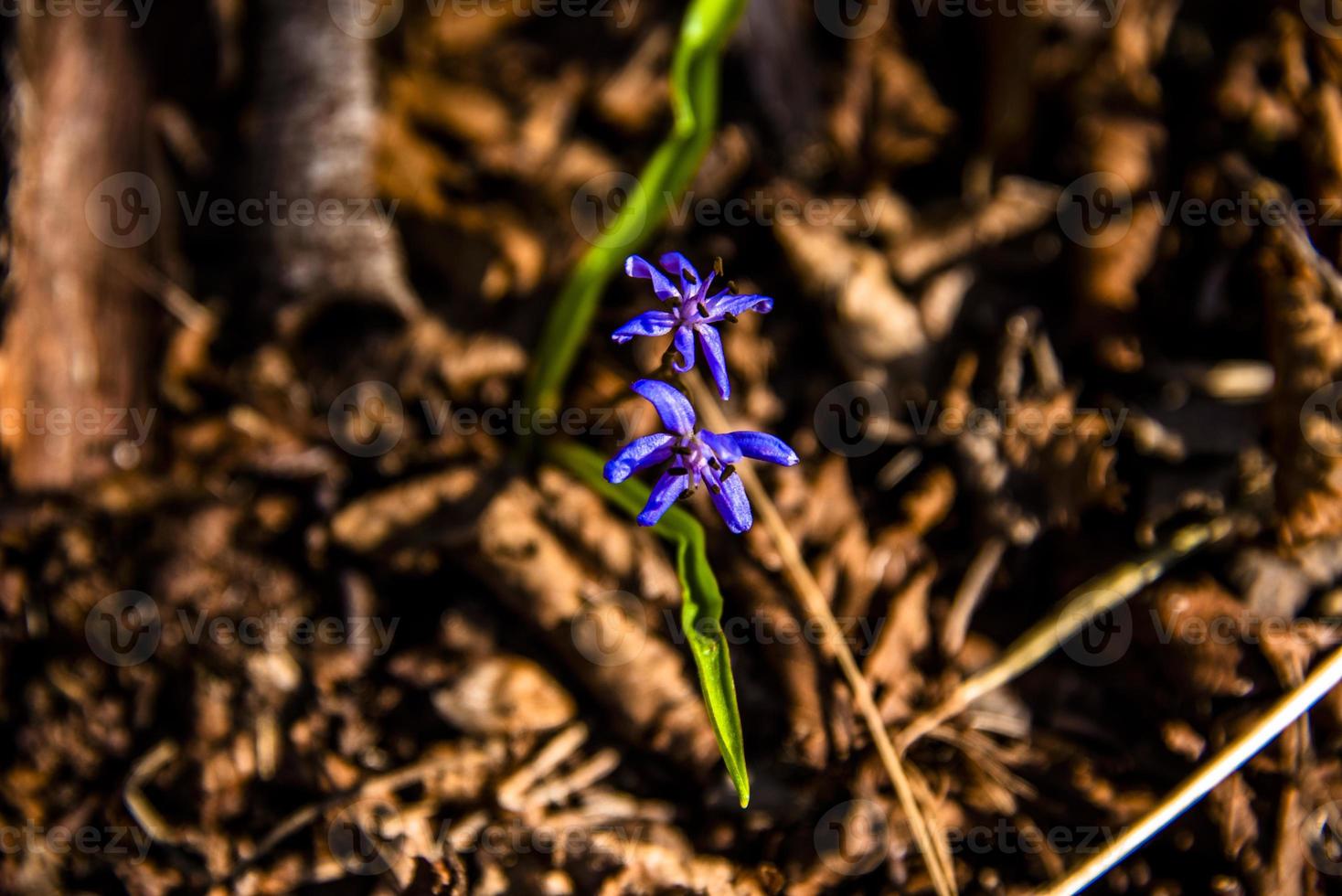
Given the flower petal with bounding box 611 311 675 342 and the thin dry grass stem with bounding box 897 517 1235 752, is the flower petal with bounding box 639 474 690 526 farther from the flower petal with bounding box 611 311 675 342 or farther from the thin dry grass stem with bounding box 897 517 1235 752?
the thin dry grass stem with bounding box 897 517 1235 752

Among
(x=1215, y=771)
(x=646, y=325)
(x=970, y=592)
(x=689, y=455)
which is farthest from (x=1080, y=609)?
A: (x=646, y=325)

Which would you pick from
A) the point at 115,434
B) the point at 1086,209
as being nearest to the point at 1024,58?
the point at 1086,209

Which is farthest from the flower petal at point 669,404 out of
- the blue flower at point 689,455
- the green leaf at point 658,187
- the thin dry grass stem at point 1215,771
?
the thin dry grass stem at point 1215,771

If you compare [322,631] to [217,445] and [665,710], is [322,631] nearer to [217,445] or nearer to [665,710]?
[217,445]

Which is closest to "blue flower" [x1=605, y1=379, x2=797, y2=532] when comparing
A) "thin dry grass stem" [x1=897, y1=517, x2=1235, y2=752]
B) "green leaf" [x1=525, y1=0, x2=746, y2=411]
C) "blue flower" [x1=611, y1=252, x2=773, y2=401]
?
"blue flower" [x1=611, y1=252, x2=773, y2=401]

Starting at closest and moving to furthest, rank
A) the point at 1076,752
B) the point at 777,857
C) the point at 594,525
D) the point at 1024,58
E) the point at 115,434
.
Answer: the point at 777,857, the point at 1076,752, the point at 594,525, the point at 115,434, the point at 1024,58

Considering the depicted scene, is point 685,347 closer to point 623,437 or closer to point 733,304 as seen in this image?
point 733,304
